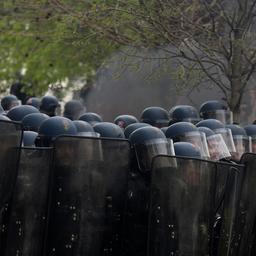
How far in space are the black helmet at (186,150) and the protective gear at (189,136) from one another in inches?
17.3

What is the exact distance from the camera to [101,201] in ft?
18.6

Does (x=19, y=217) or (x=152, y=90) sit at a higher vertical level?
(x=152, y=90)

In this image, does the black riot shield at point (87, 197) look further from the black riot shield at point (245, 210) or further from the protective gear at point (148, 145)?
the black riot shield at point (245, 210)

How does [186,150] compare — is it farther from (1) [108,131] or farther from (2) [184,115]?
(2) [184,115]

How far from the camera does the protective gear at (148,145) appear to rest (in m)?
6.18

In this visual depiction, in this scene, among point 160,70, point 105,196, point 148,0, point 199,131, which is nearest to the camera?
point 105,196

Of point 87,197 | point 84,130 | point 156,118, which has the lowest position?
point 87,197

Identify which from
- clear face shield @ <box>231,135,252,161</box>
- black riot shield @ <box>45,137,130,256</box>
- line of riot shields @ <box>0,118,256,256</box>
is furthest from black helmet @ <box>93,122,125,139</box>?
clear face shield @ <box>231,135,252,161</box>

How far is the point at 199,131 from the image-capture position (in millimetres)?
7336

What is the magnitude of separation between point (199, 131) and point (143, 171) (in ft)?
4.70

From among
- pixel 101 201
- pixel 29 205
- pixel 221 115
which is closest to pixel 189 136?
pixel 101 201

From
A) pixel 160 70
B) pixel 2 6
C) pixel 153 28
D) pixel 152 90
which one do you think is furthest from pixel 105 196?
pixel 2 6

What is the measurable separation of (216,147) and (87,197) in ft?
6.80

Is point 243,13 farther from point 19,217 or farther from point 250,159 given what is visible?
point 19,217
